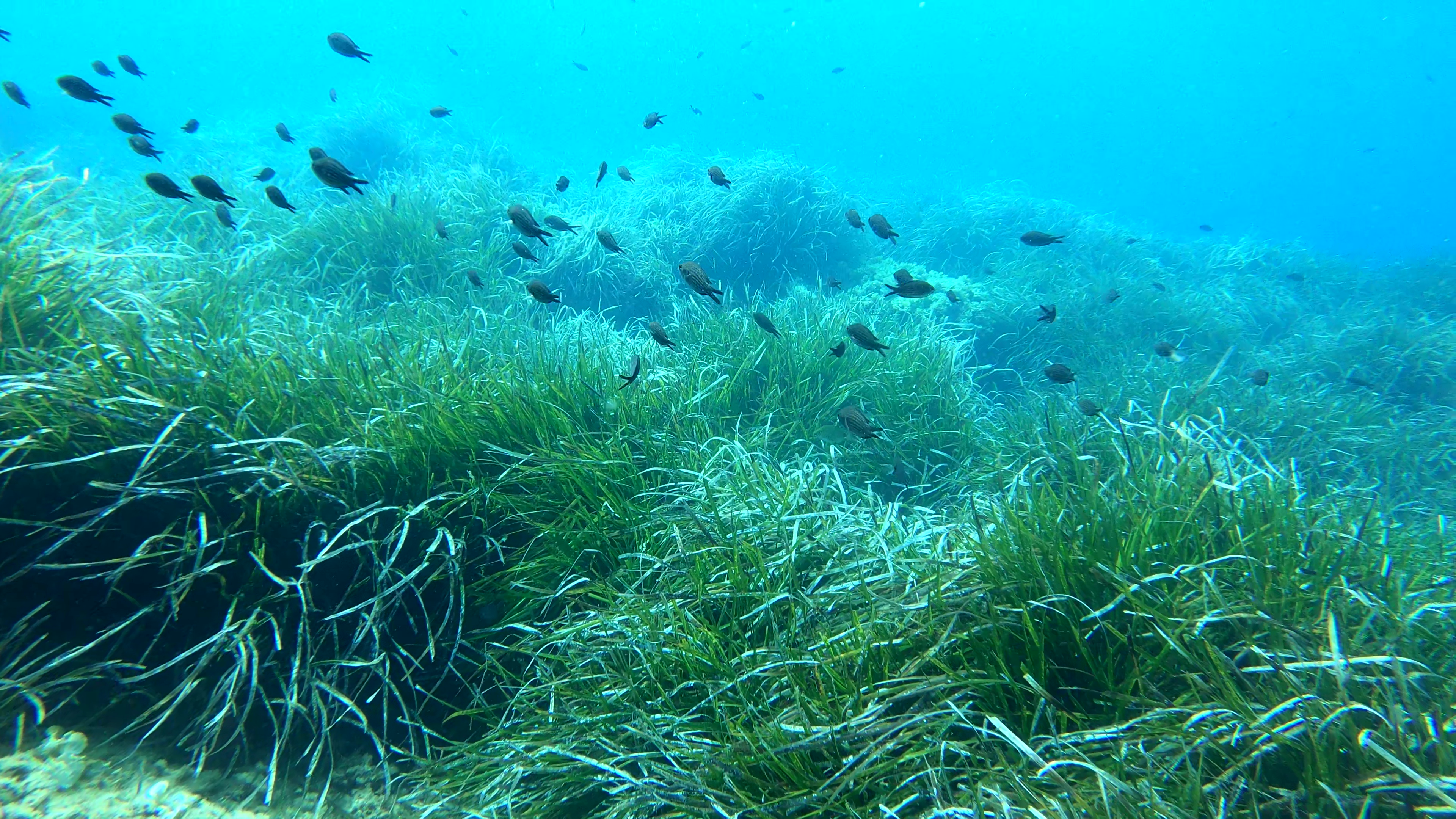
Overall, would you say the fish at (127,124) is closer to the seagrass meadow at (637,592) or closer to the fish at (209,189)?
the seagrass meadow at (637,592)

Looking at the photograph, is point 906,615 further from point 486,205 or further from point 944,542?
point 486,205

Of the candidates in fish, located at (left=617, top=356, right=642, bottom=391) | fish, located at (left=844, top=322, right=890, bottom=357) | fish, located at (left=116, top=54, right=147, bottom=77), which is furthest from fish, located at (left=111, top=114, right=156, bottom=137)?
fish, located at (left=844, top=322, right=890, bottom=357)

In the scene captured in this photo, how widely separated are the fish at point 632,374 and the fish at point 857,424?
1209mm

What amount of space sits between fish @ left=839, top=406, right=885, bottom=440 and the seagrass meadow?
412 mm

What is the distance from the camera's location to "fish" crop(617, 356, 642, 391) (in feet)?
9.91

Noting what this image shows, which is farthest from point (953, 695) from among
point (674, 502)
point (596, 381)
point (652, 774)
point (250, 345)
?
point (250, 345)

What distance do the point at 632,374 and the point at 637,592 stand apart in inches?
56.2

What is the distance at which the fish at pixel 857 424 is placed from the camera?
10.1 ft

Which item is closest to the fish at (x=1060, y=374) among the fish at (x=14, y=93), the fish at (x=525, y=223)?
the fish at (x=525, y=223)

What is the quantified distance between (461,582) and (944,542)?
7.03 ft

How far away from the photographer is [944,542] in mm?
2586

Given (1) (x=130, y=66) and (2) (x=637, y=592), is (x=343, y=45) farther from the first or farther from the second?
(2) (x=637, y=592)

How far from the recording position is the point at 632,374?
131 inches

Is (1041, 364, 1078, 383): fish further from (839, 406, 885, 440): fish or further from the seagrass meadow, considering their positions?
(839, 406, 885, 440): fish
